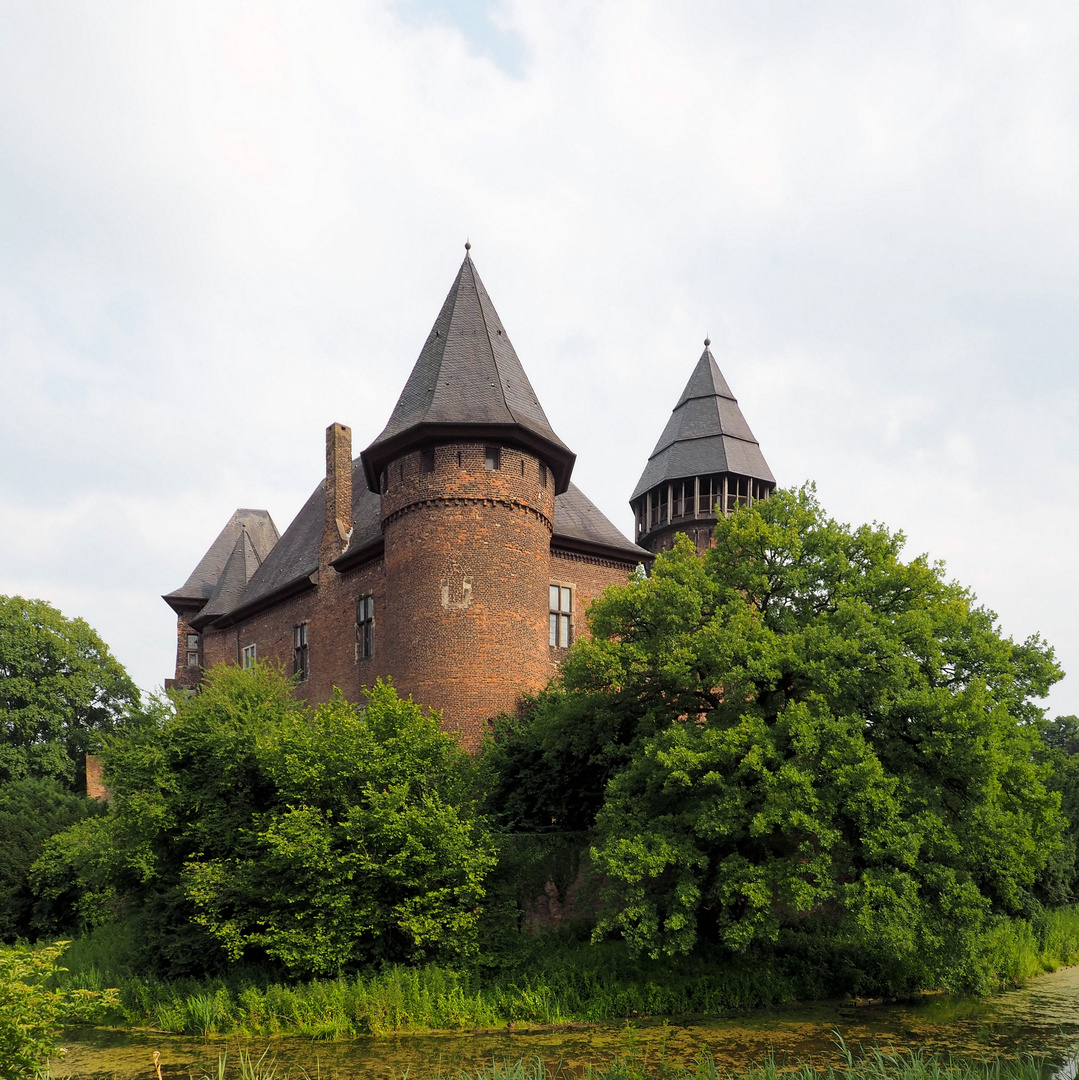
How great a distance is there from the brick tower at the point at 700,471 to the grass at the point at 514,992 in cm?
2237

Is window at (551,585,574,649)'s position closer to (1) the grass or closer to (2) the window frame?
(2) the window frame

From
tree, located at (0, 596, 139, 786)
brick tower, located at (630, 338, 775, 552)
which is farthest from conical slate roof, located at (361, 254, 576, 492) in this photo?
tree, located at (0, 596, 139, 786)

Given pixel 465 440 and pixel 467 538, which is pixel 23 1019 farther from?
pixel 465 440

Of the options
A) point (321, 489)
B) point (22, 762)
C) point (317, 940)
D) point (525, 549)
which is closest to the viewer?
point (317, 940)

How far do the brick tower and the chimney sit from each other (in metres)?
14.3

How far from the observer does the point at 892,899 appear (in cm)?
1592

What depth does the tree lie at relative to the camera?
4194 cm

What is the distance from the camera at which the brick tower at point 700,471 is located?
41.2 meters

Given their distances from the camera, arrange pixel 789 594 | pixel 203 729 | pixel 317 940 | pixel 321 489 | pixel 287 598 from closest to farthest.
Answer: pixel 317 940 → pixel 789 594 → pixel 203 729 → pixel 287 598 → pixel 321 489

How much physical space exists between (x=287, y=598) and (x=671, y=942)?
66.8ft

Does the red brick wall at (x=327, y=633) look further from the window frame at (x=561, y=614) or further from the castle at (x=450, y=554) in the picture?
the window frame at (x=561, y=614)

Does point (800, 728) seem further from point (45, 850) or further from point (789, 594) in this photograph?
point (45, 850)

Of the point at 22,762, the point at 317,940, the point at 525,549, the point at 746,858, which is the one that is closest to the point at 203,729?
the point at 317,940

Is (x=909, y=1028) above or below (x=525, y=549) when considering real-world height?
below
